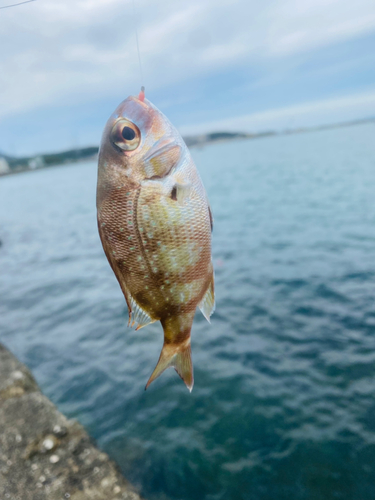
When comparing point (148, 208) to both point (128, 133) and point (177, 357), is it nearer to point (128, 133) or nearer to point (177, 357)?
point (128, 133)

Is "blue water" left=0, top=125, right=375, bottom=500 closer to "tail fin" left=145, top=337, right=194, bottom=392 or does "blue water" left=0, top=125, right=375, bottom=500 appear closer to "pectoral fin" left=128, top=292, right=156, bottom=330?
"tail fin" left=145, top=337, right=194, bottom=392

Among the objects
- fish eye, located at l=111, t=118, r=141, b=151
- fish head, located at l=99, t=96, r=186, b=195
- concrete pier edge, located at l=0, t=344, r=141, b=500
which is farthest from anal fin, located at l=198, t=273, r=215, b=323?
concrete pier edge, located at l=0, t=344, r=141, b=500

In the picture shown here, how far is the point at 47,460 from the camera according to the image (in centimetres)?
464

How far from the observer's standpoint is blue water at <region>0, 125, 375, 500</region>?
17.9ft

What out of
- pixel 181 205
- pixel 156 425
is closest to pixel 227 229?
pixel 156 425

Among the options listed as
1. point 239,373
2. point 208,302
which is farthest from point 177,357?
point 239,373

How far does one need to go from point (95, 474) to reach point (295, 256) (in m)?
11.2

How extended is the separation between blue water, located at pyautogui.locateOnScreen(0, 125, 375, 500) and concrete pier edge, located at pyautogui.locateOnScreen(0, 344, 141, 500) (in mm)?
1024

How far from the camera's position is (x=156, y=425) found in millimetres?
6551

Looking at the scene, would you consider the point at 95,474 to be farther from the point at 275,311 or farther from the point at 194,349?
the point at 275,311

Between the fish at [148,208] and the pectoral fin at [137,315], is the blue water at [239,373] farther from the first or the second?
the fish at [148,208]

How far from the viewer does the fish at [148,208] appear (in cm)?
195

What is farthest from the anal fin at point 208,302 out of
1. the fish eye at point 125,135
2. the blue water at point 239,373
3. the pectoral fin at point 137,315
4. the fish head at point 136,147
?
the blue water at point 239,373

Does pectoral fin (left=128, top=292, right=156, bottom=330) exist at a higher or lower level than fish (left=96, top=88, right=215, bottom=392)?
lower
